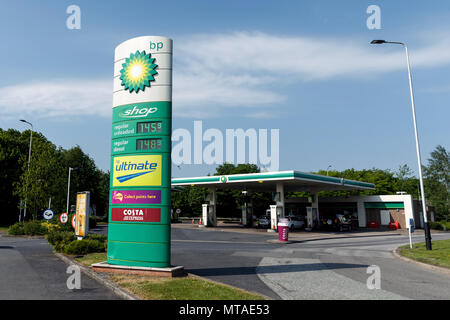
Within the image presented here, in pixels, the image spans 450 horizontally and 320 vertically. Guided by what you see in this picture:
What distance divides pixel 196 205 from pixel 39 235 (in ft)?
133

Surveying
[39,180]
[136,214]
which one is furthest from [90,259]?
[39,180]

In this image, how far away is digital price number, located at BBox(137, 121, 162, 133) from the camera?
11891 millimetres

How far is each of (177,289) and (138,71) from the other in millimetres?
7822

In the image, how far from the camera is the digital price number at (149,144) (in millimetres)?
11773

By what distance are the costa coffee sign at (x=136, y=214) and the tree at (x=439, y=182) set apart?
70892 mm

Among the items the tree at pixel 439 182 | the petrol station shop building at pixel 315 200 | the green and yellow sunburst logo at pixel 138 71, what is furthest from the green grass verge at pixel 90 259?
the tree at pixel 439 182

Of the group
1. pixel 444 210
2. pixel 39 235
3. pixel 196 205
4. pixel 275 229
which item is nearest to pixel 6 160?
pixel 39 235

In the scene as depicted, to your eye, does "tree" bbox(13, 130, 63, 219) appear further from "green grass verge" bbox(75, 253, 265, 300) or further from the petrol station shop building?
"green grass verge" bbox(75, 253, 265, 300)

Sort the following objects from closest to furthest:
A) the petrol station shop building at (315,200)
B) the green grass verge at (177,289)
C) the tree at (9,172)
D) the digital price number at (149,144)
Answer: the green grass verge at (177,289) < the digital price number at (149,144) < the petrol station shop building at (315,200) < the tree at (9,172)

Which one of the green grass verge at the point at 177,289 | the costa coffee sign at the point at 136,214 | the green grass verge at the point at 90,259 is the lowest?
the green grass verge at the point at 177,289

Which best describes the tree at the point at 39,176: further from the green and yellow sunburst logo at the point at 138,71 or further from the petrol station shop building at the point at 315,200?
the green and yellow sunburst logo at the point at 138,71
